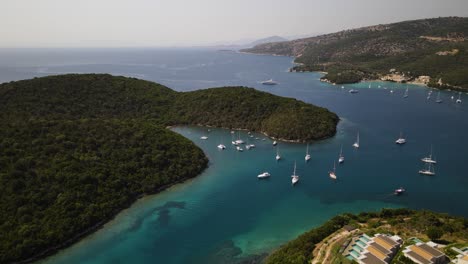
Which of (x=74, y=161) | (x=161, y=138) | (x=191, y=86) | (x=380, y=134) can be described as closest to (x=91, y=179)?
(x=74, y=161)

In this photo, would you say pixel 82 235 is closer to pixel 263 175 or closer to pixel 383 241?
pixel 263 175

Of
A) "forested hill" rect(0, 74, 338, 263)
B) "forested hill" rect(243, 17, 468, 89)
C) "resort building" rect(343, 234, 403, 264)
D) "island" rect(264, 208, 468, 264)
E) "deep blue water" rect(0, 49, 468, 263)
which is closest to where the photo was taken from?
"resort building" rect(343, 234, 403, 264)

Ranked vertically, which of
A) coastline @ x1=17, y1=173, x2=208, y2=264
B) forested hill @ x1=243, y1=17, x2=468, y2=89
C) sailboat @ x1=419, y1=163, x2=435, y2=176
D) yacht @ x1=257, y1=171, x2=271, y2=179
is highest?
forested hill @ x1=243, y1=17, x2=468, y2=89

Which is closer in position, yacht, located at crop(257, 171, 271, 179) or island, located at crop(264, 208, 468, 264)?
island, located at crop(264, 208, 468, 264)

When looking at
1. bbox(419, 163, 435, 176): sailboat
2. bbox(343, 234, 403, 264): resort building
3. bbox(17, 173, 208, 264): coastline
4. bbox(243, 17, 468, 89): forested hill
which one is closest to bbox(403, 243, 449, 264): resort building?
bbox(343, 234, 403, 264): resort building

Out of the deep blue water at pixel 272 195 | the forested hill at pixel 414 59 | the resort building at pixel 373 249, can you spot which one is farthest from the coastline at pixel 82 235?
the forested hill at pixel 414 59

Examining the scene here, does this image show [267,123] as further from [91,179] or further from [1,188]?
[1,188]

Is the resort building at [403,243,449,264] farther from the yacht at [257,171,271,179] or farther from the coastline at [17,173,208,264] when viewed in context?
the coastline at [17,173,208,264]

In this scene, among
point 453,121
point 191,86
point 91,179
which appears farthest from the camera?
point 191,86
